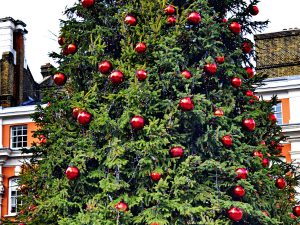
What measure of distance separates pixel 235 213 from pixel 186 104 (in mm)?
1605

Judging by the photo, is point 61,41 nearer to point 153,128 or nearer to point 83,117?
point 83,117

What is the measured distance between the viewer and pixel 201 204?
374 inches

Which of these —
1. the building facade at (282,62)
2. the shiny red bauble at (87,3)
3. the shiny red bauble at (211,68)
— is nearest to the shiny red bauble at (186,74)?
the shiny red bauble at (211,68)

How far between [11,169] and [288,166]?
27.4 meters

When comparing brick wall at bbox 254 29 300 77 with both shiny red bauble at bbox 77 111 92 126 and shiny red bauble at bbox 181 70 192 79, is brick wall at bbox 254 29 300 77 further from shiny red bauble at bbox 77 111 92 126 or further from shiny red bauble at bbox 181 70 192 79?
shiny red bauble at bbox 77 111 92 126

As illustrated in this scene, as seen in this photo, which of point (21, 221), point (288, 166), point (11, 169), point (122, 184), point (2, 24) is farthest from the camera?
point (2, 24)

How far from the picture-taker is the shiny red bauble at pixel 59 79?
403 inches

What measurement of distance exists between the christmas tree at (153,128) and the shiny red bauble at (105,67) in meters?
0.02

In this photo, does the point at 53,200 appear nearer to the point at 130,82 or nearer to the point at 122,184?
the point at 122,184

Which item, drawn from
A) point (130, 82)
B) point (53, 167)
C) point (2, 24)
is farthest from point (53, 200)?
point (2, 24)

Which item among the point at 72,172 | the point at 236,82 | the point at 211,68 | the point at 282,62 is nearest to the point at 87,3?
the point at 211,68

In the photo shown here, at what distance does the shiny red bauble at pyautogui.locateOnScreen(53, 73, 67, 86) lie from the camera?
1023 cm

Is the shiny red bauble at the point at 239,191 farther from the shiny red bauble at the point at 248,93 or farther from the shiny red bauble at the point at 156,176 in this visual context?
the shiny red bauble at the point at 248,93

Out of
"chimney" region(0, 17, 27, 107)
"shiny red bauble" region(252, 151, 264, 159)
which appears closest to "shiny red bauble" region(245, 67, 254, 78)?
"shiny red bauble" region(252, 151, 264, 159)
